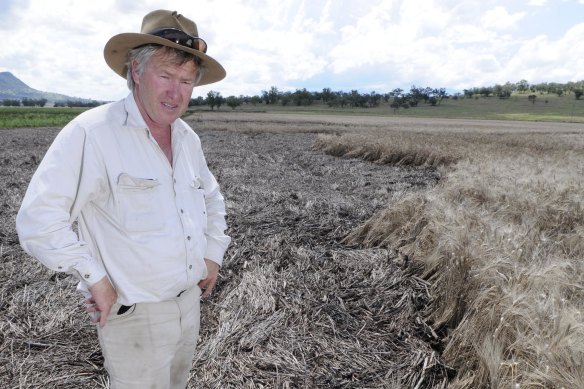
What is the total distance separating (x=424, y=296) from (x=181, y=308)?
8.66 ft

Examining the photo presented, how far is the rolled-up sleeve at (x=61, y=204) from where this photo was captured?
1756 mm

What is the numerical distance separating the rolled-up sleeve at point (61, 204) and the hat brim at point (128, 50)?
0.54m

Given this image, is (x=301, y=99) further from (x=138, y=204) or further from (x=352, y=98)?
(x=138, y=204)

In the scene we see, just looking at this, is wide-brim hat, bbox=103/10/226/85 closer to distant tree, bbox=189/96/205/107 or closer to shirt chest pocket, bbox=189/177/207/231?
shirt chest pocket, bbox=189/177/207/231

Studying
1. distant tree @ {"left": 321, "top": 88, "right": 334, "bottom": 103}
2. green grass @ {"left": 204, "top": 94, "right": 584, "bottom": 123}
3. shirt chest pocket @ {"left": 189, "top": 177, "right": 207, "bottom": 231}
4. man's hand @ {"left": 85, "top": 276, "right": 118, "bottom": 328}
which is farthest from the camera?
distant tree @ {"left": 321, "top": 88, "right": 334, "bottom": 103}

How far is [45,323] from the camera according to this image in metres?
3.63

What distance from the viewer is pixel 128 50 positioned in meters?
2.25

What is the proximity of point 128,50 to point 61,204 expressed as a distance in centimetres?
94

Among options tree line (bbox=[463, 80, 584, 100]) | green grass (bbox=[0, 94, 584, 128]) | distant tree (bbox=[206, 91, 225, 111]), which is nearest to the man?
green grass (bbox=[0, 94, 584, 128])

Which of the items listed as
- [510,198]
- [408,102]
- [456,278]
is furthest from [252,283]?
[408,102]

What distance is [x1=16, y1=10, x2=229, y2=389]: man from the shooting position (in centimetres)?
181

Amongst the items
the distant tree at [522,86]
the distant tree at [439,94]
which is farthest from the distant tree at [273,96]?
the distant tree at [522,86]

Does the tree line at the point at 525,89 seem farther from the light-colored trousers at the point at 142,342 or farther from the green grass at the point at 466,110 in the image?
the light-colored trousers at the point at 142,342

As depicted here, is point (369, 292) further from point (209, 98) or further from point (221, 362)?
point (209, 98)
